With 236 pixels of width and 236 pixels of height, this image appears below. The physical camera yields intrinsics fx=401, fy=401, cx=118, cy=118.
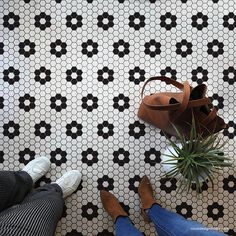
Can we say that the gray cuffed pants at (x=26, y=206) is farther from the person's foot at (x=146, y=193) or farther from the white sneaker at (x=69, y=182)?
the person's foot at (x=146, y=193)

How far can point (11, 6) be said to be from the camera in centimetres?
175

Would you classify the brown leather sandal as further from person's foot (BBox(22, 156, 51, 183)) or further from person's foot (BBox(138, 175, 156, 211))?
person's foot (BBox(22, 156, 51, 183))

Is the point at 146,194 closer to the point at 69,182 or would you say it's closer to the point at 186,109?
the point at 69,182

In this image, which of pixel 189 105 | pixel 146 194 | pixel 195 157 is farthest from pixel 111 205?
pixel 189 105

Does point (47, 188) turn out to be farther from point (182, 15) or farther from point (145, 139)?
point (182, 15)

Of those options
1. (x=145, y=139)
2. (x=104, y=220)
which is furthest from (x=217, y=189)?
(x=104, y=220)

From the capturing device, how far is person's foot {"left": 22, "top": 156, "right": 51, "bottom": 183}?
1.67m

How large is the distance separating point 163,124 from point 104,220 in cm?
50

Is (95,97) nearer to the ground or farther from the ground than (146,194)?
farther from the ground

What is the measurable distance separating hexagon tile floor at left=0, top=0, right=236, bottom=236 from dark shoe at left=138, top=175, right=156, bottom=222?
0.04 meters

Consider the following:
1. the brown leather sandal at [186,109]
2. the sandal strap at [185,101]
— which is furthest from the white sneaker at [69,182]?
the sandal strap at [185,101]

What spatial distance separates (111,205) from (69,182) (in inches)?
8.0

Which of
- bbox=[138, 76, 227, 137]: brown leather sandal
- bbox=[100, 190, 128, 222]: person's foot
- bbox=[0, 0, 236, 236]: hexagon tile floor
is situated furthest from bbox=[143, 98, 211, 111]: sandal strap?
bbox=[100, 190, 128, 222]: person's foot

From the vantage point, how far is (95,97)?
174 centimetres
